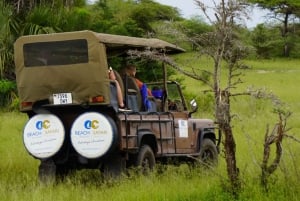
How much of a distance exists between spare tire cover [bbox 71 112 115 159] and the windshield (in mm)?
879

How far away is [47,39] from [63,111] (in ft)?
3.55

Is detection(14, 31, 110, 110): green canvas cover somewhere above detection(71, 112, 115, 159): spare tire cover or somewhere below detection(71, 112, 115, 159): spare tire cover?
above

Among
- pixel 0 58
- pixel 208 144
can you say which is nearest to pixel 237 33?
pixel 208 144

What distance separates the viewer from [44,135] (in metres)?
11.1

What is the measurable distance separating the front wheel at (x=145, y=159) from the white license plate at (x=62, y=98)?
53.6 inches

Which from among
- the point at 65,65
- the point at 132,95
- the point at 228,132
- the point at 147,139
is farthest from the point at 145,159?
the point at 228,132

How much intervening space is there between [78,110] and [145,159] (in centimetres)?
129

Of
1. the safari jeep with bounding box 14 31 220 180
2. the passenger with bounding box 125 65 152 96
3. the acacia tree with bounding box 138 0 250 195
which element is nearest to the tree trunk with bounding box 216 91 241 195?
the acacia tree with bounding box 138 0 250 195

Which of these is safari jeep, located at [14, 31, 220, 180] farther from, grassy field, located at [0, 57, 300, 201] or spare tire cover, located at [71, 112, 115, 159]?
grassy field, located at [0, 57, 300, 201]

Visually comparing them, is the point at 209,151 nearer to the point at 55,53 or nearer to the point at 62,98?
the point at 62,98

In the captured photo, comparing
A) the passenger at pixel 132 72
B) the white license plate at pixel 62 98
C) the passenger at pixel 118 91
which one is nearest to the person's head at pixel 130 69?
the passenger at pixel 132 72

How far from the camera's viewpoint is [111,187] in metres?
10.7

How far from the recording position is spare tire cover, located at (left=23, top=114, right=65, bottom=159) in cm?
1101

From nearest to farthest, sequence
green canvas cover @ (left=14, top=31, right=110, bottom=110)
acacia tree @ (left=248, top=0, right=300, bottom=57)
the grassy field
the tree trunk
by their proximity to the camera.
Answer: the tree trunk, the grassy field, green canvas cover @ (left=14, top=31, right=110, bottom=110), acacia tree @ (left=248, top=0, right=300, bottom=57)
